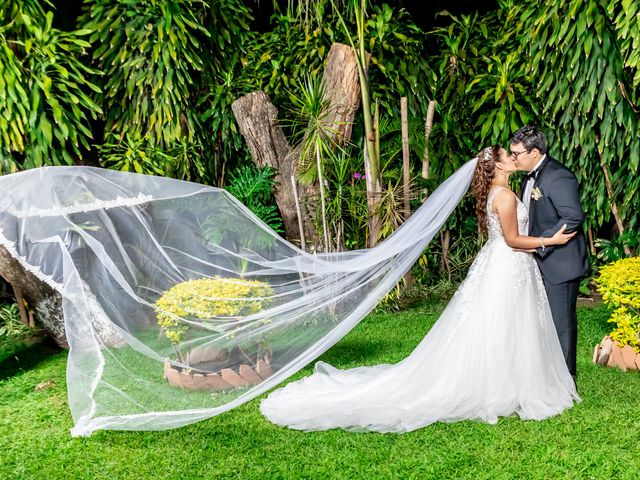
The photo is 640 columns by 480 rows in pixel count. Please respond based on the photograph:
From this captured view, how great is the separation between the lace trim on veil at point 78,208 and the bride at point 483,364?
4.45 ft

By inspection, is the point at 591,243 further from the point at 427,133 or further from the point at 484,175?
the point at 484,175

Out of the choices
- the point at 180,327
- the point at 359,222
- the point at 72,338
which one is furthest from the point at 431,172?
the point at 72,338

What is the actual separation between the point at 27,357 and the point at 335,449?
10.3 feet

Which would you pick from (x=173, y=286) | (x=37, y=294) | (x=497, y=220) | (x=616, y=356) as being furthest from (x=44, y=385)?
(x=616, y=356)

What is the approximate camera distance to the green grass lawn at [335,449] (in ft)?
11.9

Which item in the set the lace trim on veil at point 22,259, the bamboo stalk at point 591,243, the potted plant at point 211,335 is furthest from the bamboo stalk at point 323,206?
the lace trim on veil at point 22,259

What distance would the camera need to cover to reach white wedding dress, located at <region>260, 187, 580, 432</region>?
13.6 feet

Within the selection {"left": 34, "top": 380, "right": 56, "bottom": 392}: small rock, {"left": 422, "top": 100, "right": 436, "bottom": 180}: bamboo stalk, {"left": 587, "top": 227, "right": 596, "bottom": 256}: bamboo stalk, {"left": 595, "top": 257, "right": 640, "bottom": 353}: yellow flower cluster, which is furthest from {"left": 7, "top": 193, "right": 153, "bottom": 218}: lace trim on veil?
{"left": 587, "top": 227, "right": 596, "bottom": 256}: bamboo stalk

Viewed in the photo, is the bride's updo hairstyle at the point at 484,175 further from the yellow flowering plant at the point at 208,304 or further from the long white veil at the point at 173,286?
the yellow flowering plant at the point at 208,304

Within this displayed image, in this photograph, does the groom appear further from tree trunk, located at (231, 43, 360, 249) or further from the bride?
tree trunk, located at (231, 43, 360, 249)

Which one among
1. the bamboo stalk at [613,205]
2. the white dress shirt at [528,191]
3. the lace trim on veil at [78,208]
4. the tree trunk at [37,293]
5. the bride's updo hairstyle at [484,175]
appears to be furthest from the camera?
the bamboo stalk at [613,205]

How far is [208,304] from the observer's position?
4.11 m

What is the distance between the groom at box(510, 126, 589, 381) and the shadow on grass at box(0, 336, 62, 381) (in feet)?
12.2

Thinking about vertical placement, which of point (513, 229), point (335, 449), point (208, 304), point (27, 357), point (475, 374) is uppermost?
point (513, 229)
